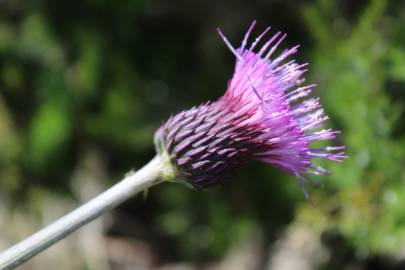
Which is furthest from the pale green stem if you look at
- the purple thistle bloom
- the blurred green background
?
the blurred green background

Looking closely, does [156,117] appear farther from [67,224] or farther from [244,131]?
[67,224]

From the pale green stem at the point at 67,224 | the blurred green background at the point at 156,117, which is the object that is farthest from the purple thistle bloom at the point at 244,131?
the blurred green background at the point at 156,117

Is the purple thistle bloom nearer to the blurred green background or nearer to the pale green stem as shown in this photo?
the pale green stem

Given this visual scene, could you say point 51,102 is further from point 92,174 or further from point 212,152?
point 212,152

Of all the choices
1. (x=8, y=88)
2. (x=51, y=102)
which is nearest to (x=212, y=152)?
(x=51, y=102)

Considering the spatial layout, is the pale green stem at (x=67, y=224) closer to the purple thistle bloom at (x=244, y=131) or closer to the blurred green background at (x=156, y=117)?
the purple thistle bloom at (x=244, y=131)

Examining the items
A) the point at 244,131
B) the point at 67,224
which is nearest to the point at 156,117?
the point at 244,131
